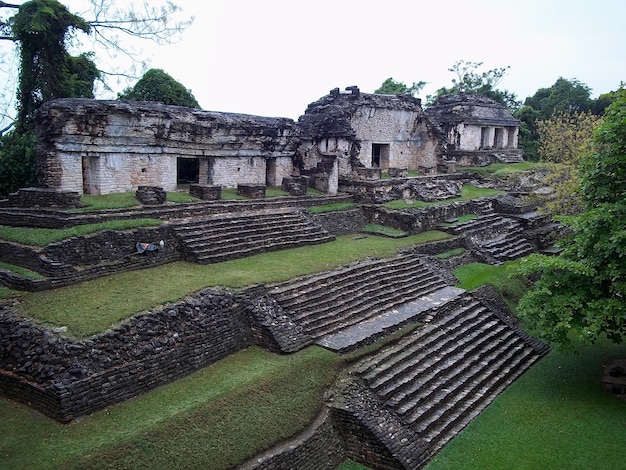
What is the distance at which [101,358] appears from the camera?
23.3 feet

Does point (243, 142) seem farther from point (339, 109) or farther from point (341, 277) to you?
point (341, 277)

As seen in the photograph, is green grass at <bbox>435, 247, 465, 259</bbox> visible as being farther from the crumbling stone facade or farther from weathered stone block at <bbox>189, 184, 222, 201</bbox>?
weathered stone block at <bbox>189, 184, 222, 201</bbox>

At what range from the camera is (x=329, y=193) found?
17.6 meters

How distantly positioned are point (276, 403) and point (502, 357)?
577 centimetres

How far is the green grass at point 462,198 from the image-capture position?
56.6 feet

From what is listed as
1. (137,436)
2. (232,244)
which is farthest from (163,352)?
(232,244)

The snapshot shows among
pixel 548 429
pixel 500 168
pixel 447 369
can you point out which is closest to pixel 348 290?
pixel 447 369

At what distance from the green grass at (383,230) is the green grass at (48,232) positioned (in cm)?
753

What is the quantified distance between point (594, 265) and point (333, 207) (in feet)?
28.8

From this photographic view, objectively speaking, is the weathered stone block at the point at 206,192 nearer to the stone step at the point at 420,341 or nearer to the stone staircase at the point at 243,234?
the stone staircase at the point at 243,234

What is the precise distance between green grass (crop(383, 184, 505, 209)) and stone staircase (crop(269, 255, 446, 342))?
410cm

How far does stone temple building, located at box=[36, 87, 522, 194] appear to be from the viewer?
1225cm

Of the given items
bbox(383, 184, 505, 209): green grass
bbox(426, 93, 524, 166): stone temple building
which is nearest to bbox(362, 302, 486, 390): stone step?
bbox(383, 184, 505, 209): green grass

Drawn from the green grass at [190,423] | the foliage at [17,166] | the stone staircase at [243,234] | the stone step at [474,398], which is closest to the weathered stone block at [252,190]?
the stone staircase at [243,234]
